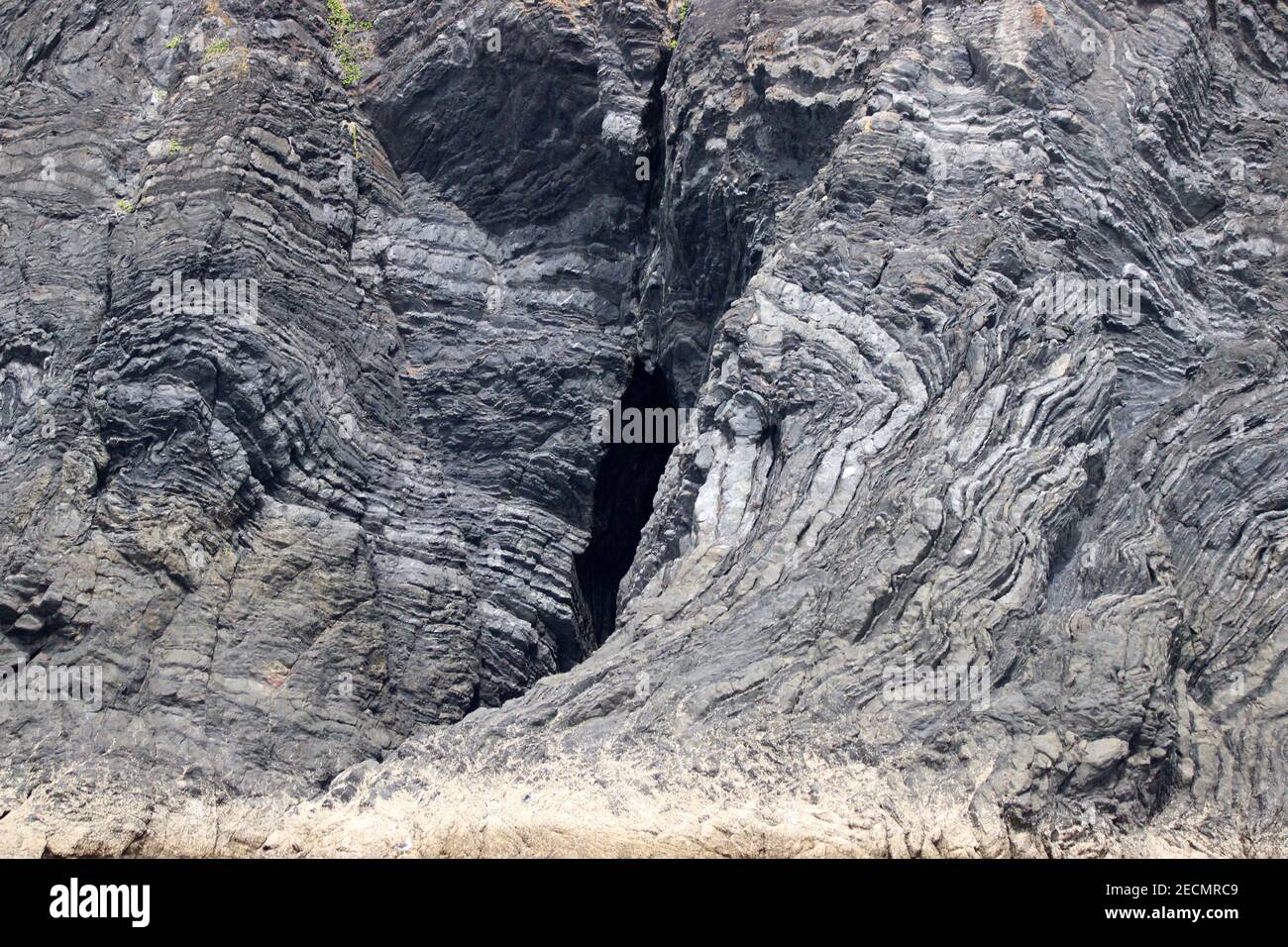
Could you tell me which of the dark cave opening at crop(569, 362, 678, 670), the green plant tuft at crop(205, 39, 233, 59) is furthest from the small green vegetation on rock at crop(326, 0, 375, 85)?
the dark cave opening at crop(569, 362, 678, 670)

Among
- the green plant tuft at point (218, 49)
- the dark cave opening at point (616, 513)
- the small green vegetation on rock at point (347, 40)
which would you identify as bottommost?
the dark cave opening at point (616, 513)

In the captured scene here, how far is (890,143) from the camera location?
65.6 feet

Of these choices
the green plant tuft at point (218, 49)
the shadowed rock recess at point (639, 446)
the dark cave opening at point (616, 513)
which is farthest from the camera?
the green plant tuft at point (218, 49)

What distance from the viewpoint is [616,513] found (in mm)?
22984

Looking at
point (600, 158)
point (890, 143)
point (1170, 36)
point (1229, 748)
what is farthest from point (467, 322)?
point (1229, 748)

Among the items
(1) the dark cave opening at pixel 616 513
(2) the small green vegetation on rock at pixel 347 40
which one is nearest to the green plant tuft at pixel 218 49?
(2) the small green vegetation on rock at pixel 347 40

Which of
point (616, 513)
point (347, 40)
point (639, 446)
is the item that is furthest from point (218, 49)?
point (616, 513)

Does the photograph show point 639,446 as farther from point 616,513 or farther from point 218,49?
Answer: point 218,49

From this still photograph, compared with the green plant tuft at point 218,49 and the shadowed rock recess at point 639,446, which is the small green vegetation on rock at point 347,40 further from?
the green plant tuft at point 218,49

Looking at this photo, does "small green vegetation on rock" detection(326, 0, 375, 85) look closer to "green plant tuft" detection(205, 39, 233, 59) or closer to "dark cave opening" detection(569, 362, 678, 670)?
"green plant tuft" detection(205, 39, 233, 59)

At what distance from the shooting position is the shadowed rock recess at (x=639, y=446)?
14875 mm

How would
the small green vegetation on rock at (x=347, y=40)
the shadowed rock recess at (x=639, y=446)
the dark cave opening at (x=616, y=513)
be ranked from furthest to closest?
the small green vegetation on rock at (x=347, y=40)
the dark cave opening at (x=616, y=513)
the shadowed rock recess at (x=639, y=446)

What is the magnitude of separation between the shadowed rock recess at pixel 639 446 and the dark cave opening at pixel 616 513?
0.27 feet

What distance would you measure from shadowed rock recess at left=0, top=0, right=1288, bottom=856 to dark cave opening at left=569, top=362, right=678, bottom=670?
0.27 feet
